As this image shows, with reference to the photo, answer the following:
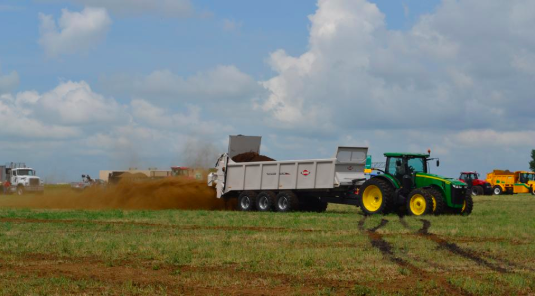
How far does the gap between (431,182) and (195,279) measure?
16511 mm

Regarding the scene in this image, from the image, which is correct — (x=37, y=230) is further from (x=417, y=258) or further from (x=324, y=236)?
(x=417, y=258)

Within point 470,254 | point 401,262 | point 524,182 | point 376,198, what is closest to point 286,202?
point 376,198

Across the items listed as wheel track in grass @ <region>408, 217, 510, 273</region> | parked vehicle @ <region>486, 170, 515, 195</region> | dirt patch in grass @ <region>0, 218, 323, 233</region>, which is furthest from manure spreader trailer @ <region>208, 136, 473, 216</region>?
parked vehicle @ <region>486, 170, 515, 195</region>

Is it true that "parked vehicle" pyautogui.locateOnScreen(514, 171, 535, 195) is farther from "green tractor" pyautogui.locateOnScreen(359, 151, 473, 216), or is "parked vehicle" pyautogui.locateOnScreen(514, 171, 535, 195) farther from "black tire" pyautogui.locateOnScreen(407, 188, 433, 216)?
"black tire" pyautogui.locateOnScreen(407, 188, 433, 216)

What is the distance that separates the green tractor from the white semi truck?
3682cm

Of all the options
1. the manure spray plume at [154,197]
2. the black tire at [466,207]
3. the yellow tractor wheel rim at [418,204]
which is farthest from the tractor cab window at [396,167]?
the manure spray plume at [154,197]

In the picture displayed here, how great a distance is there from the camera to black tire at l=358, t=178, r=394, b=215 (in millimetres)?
25406

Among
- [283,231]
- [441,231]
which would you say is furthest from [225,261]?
[441,231]

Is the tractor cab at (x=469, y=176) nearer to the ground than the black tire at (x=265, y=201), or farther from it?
farther from it

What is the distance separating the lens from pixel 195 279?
35.8ft

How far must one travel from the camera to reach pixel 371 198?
26.3 meters

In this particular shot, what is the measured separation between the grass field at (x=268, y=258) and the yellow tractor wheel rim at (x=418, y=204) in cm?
325

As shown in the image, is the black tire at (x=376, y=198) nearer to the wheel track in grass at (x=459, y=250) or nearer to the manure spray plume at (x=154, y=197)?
the wheel track in grass at (x=459, y=250)

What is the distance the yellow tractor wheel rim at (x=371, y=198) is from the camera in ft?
85.3
